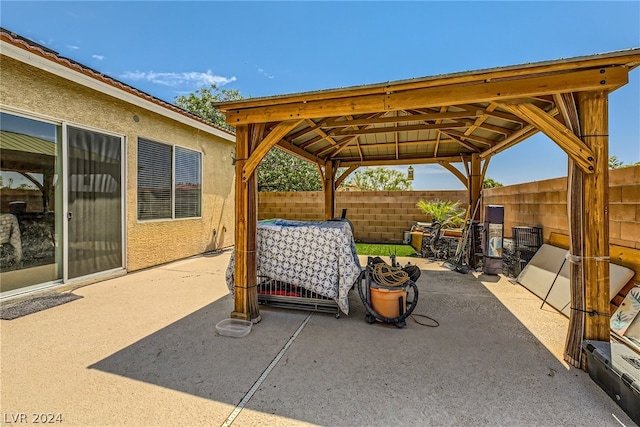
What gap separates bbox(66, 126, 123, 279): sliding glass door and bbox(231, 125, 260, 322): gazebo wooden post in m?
2.93

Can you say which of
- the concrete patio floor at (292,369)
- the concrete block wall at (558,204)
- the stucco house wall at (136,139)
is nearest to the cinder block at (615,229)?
the concrete block wall at (558,204)

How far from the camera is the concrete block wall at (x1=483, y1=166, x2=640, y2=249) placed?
337 centimetres

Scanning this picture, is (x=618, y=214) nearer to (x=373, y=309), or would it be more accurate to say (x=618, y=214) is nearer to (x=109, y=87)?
(x=373, y=309)

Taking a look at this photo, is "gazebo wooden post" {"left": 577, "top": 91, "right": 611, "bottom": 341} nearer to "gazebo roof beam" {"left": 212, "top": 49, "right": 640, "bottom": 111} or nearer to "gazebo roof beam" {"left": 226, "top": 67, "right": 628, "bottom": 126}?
"gazebo roof beam" {"left": 226, "top": 67, "right": 628, "bottom": 126}

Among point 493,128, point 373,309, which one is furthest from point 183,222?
point 493,128

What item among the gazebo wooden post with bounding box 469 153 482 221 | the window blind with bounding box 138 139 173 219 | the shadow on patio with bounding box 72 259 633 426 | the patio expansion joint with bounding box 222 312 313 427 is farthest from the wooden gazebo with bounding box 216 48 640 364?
the window blind with bounding box 138 139 173 219

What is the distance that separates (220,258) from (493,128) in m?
6.32

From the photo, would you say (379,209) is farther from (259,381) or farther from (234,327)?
(259,381)

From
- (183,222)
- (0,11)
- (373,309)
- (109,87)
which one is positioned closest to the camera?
(373,309)

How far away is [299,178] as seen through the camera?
16188 millimetres

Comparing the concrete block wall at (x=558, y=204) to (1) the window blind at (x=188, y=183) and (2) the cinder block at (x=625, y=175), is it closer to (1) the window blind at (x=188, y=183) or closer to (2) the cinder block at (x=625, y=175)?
(2) the cinder block at (x=625, y=175)

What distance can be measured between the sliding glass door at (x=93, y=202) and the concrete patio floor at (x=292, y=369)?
3.69 feet

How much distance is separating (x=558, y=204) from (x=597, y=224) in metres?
2.87

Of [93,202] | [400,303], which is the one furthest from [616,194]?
[93,202]
